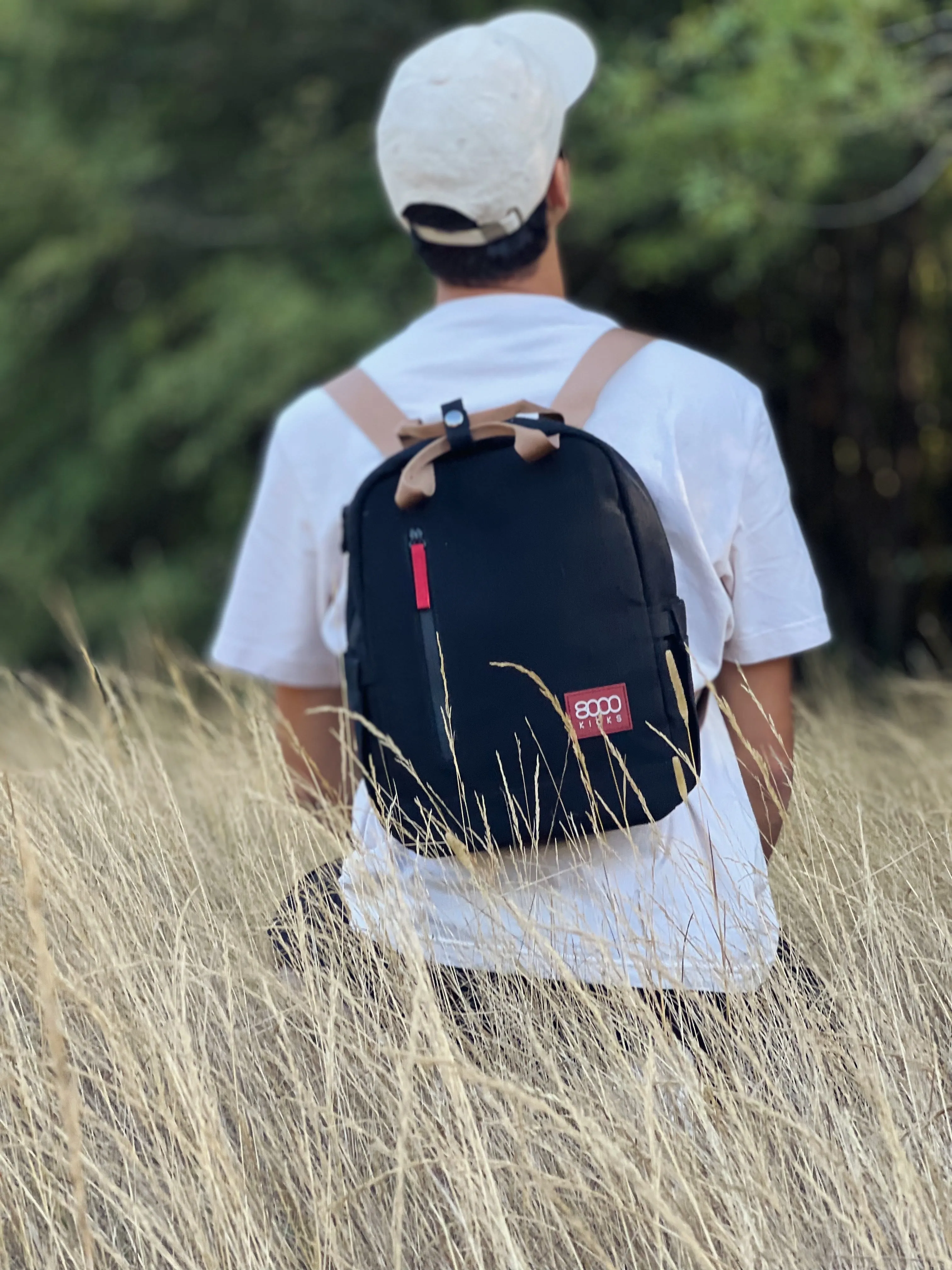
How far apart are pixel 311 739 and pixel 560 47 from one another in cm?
110

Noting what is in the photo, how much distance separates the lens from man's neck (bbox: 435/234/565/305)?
1.75 metres

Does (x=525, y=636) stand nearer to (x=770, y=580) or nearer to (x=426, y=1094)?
(x=770, y=580)

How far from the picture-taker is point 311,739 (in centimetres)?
201

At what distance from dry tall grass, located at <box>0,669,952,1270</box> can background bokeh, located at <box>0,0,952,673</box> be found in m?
5.37

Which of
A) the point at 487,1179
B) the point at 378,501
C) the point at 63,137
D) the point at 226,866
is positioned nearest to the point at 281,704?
the point at 226,866

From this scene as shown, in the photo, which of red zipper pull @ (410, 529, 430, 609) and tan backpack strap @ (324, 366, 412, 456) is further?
tan backpack strap @ (324, 366, 412, 456)

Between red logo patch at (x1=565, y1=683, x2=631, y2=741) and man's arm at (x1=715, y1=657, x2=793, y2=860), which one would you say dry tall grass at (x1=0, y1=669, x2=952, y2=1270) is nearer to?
man's arm at (x1=715, y1=657, x2=793, y2=860)

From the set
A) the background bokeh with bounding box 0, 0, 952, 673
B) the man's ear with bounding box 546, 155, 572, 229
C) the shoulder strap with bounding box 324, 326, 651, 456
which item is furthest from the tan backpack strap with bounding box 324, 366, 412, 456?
the background bokeh with bounding box 0, 0, 952, 673

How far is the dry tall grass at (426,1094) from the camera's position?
1.33 m

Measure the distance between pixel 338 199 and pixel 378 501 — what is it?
7.46 meters

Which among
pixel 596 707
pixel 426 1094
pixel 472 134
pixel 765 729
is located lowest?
pixel 426 1094

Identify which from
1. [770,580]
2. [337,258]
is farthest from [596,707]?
[337,258]

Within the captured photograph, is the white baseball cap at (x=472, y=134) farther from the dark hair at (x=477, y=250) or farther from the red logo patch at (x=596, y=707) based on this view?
the red logo patch at (x=596, y=707)

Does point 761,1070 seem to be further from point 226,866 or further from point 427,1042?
point 226,866
